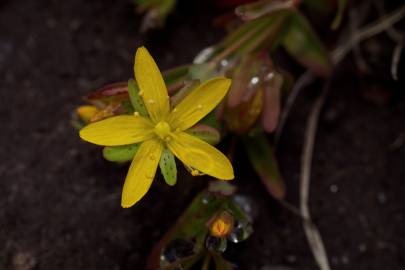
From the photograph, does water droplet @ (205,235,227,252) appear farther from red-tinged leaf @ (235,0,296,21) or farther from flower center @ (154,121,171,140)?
red-tinged leaf @ (235,0,296,21)

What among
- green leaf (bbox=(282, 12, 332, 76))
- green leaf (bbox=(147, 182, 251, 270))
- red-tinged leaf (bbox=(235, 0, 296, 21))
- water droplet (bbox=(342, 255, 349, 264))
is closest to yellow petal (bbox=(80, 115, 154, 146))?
green leaf (bbox=(147, 182, 251, 270))

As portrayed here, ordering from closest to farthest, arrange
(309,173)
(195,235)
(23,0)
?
(195,235)
(309,173)
(23,0)

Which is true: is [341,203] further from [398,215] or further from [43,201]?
[43,201]

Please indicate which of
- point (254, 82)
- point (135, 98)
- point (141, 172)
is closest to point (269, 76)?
point (254, 82)

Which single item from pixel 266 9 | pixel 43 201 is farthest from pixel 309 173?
pixel 43 201

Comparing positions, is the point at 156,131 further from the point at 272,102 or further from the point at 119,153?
the point at 272,102

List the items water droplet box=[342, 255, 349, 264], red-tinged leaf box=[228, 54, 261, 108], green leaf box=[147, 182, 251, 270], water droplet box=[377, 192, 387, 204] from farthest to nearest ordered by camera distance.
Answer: water droplet box=[377, 192, 387, 204] → water droplet box=[342, 255, 349, 264] → red-tinged leaf box=[228, 54, 261, 108] → green leaf box=[147, 182, 251, 270]
